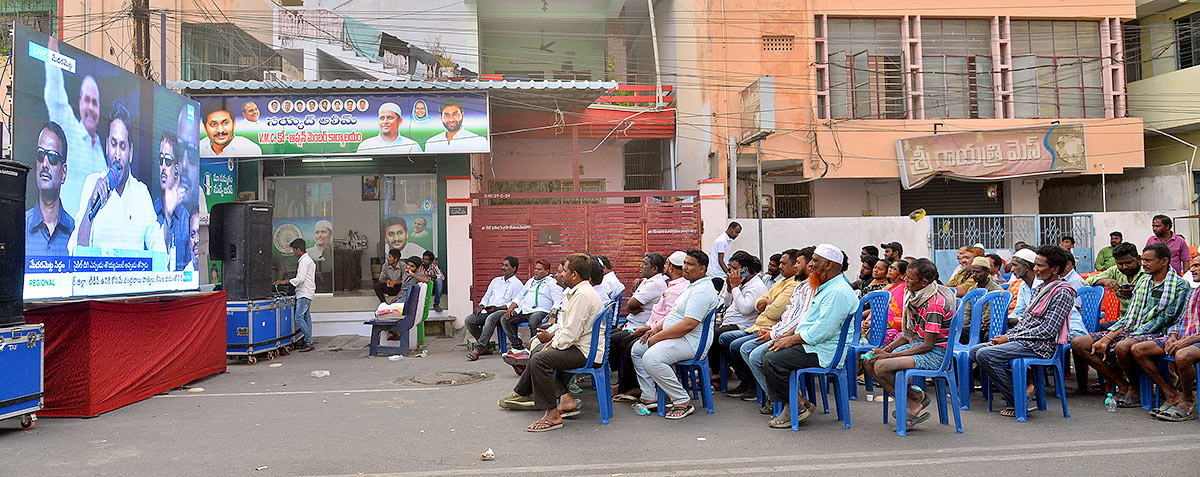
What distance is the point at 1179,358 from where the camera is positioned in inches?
233

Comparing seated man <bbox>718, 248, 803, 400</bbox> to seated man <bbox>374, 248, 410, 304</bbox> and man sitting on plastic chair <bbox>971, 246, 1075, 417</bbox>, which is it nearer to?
man sitting on plastic chair <bbox>971, 246, 1075, 417</bbox>

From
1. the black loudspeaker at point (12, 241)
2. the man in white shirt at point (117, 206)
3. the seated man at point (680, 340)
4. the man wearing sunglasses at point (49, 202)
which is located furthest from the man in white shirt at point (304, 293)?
the seated man at point (680, 340)

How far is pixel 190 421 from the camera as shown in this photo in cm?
679

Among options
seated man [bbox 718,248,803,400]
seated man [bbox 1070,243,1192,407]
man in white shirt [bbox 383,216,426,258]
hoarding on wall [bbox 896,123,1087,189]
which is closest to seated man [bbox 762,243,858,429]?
seated man [bbox 718,248,803,400]

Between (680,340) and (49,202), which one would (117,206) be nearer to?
(49,202)

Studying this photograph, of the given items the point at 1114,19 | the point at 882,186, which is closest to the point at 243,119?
the point at 882,186

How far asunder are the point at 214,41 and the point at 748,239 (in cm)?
1233

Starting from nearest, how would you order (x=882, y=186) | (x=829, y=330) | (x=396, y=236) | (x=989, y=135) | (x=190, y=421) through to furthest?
(x=829, y=330) < (x=190, y=421) < (x=396, y=236) < (x=989, y=135) < (x=882, y=186)

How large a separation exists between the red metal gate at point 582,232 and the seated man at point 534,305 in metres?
2.88

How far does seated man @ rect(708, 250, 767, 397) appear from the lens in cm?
784

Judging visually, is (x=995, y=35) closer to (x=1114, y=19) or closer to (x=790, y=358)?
(x=1114, y=19)

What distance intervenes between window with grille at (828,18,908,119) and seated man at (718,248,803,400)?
11242 millimetres

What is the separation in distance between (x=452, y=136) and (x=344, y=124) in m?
1.64

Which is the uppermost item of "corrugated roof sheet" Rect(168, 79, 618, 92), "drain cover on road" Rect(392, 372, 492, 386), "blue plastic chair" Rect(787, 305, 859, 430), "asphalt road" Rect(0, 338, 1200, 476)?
Answer: "corrugated roof sheet" Rect(168, 79, 618, 92)
